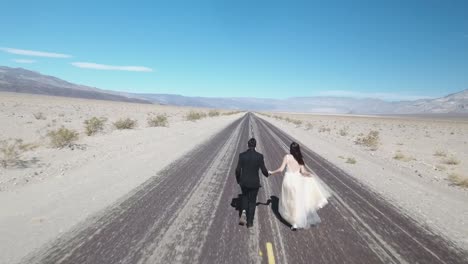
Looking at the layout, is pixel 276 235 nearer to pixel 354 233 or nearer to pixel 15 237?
pixel 354 233

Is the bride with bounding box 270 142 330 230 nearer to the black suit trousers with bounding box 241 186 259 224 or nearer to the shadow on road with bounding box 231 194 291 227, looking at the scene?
the shadow on road with bounding box 231 194 291 227

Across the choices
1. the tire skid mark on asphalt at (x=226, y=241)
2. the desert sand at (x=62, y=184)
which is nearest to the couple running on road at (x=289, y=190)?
the tire skid mark on asphalt at (x=226, y=241)

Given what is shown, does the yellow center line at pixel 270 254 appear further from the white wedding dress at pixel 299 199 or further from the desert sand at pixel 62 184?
the desert sand at pixel 62 184

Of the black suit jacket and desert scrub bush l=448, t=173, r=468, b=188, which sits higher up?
the black suit jacket

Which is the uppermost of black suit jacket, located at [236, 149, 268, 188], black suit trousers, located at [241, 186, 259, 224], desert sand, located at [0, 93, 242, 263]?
black suit jacket, located at [236, 149, 268, 188]

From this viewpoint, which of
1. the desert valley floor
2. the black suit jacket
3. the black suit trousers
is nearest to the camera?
the desert valley floor

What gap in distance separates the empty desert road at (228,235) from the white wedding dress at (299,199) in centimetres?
20

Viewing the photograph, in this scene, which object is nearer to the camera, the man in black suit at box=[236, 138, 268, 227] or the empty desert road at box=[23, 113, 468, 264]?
the empty desert road at box=[23, 113, 468, 264]

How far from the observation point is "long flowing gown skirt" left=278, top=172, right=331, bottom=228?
19.6ft

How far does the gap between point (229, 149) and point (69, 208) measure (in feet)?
32.9

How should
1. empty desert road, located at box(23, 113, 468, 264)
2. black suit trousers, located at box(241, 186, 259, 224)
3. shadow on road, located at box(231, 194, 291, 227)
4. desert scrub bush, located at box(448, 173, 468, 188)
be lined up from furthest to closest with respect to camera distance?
desert scrub bush, located at box(448, 173, 468, 188), shadow on road, located at box(231, 194, 291, 227), black suit trousers, located at box(241, 186, 259, 224), empty desert road, located at box(23, 113, 468, 264)

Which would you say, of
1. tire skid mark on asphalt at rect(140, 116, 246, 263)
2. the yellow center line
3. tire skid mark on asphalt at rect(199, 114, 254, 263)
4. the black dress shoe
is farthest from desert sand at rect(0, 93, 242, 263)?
the yellow center line

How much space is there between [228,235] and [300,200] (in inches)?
65.1

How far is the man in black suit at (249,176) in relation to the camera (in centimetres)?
583
